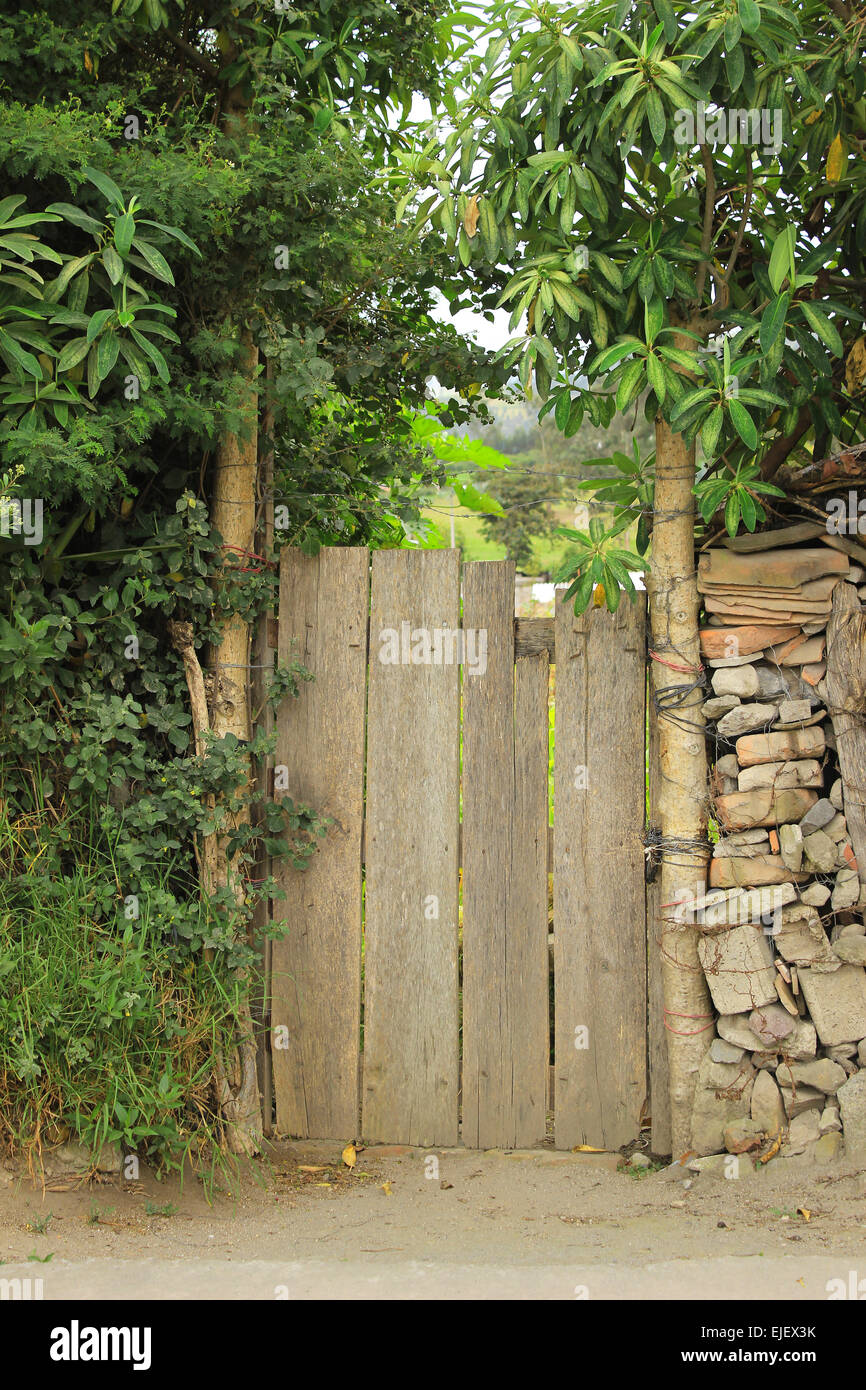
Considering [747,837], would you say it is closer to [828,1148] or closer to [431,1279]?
[828,1148]

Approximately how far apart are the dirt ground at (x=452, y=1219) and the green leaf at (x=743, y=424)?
7.06ft

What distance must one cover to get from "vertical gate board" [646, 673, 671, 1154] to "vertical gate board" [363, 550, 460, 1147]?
25.8 inches

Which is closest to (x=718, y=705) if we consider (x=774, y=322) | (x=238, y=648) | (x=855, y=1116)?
(x=774, y=322)

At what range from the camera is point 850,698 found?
345cm

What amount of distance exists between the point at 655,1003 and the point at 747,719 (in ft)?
3.29

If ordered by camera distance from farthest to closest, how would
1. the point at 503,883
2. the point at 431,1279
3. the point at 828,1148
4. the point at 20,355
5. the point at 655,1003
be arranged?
1. the point at 503,883
2. the point at 655,1003
3. the point at 828,1148
4. the point at 20,355
5. the point at 431,1279

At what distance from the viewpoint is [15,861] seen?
3.47 meters

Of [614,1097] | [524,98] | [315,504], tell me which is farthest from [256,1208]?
[524,98]

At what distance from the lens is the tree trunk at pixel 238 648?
12.2ft

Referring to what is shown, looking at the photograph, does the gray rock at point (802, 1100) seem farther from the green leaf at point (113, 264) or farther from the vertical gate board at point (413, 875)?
the green leaf at point (113, 264)

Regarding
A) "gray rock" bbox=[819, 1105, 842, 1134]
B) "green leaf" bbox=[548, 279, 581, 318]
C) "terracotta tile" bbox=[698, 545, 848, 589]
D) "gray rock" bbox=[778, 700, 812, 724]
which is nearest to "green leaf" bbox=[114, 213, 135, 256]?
"green leaf" bbox=[548, 279, 581, 318]

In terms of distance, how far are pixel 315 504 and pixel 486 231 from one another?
3.82 ft

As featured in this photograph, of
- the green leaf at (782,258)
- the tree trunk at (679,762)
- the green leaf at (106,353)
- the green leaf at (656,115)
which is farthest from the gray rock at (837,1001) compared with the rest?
the green leaf at (106,353)

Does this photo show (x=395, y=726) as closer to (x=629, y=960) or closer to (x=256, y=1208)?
(x=629, y=960)
